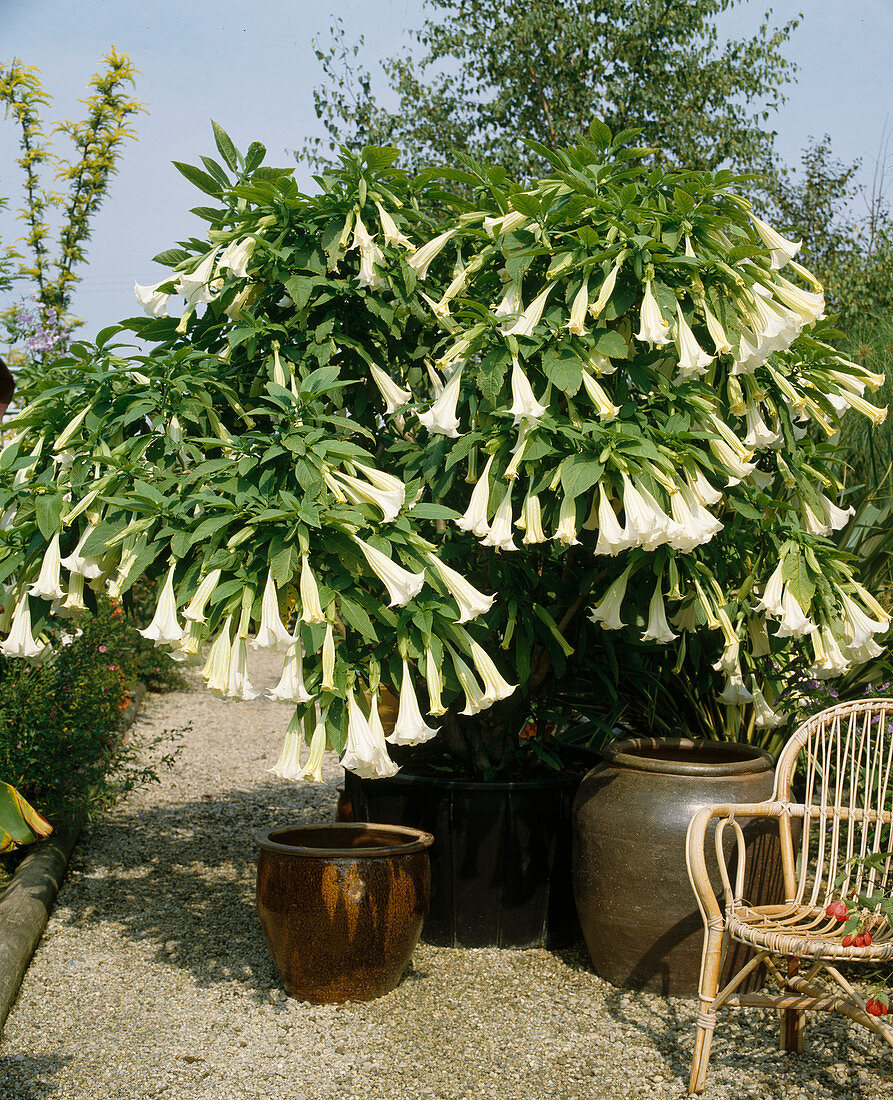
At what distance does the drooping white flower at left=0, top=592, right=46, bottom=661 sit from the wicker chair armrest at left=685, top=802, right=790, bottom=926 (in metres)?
1.91

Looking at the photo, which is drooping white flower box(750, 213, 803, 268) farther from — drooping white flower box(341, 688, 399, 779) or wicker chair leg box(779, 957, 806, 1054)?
wicker chair leg box(779, 957, 806, 1054)

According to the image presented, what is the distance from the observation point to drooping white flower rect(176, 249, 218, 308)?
9.78ft

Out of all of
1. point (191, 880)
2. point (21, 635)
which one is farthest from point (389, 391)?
point (191, 880)

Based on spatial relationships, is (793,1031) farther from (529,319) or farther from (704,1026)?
(529,319)

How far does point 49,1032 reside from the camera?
312 centimetres

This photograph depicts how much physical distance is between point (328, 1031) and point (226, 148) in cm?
267

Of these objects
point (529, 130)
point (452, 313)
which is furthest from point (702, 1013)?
point (529, 130)

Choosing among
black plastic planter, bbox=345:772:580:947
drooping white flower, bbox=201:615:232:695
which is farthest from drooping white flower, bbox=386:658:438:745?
black plastic planter, bbox=345:772:580:947

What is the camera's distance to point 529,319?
2727 millimetres

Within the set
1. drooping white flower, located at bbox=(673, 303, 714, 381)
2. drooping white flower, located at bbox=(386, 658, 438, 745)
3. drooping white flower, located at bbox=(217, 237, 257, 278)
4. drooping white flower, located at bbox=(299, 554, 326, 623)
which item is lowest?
drooping white flower, located at bbox=(386, 658, 438, 745)

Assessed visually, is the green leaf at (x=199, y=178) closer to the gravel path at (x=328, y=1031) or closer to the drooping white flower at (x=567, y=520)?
the drooping white flower at (x=567, y=520)

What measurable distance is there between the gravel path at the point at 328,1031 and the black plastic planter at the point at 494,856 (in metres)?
→ 0.09

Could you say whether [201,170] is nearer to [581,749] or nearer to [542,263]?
[542,263]

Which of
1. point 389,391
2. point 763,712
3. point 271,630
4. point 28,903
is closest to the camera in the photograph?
point 271,630
